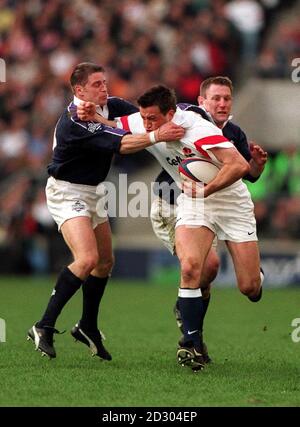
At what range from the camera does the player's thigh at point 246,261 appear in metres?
8.72

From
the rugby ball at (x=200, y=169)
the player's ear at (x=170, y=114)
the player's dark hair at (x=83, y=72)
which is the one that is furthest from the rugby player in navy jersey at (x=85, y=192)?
the rugby ball at (x=200, y=169)

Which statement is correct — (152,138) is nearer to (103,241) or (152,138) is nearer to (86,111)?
(86,111)

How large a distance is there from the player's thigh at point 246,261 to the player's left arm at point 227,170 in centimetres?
62

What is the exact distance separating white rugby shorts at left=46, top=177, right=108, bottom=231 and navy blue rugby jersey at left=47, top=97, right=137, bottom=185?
6 centimetres

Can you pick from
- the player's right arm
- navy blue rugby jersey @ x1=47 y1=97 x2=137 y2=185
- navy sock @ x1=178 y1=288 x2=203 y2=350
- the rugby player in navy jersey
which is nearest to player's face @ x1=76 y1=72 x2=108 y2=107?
the rugby player in navy jersey

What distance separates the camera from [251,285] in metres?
8.77

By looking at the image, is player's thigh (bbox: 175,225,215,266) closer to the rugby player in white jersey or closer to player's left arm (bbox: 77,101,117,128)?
the rugby player in white jersey

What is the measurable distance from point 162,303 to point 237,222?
6.15 metres

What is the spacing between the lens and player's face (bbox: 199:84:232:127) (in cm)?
889

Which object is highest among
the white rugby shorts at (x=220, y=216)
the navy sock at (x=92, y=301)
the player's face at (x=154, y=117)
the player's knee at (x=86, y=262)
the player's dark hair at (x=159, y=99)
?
the player's dark hair at (x=159, y=99)

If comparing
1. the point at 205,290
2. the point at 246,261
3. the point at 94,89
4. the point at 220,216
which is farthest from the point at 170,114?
the point at 205,290

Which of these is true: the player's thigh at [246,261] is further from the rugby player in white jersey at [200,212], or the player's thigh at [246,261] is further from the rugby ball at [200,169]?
the rugby ball at [200,169]
